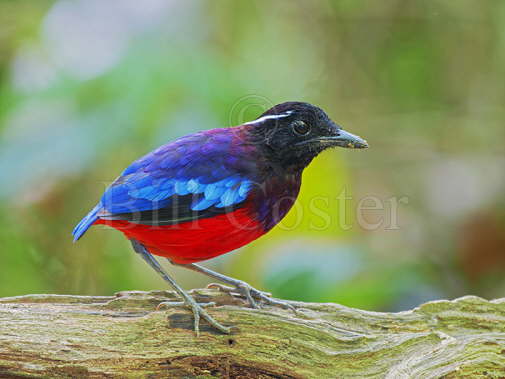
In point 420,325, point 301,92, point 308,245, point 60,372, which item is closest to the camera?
point 60,372

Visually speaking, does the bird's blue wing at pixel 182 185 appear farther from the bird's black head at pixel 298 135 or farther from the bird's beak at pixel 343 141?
the bird's beak at pixel 343 141

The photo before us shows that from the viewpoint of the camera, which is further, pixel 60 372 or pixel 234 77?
pixel 234 77

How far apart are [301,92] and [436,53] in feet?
8.53

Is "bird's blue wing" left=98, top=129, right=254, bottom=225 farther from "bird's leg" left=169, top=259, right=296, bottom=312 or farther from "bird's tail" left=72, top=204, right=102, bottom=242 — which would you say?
"bird's leg" left=169, top=259, right=296, bottom=312

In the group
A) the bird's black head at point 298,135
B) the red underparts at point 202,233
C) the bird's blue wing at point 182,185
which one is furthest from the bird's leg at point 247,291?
the bird's black head at point 298,135

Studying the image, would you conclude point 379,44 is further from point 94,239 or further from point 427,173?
point 94,239

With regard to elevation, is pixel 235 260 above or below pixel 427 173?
below

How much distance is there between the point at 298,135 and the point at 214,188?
0.69 metres

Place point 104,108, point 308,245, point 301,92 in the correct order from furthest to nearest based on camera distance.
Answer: point 301,92
point 308,245
point 104,108

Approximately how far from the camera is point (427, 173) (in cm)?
909

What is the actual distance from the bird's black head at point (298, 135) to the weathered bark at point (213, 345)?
107cm

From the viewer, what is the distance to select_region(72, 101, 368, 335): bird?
4516 millimetres

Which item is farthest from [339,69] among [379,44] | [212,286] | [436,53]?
[212,286]

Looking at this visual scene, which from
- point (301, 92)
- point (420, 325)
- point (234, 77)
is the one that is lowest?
point (420, 325)
